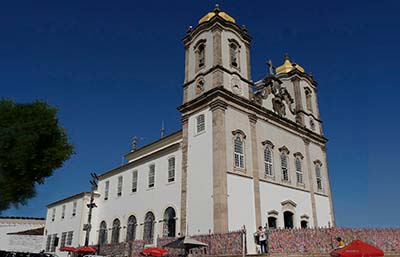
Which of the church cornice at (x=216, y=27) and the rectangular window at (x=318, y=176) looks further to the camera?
the rectangular window at (x=318, y=176)

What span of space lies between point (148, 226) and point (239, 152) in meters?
8.45

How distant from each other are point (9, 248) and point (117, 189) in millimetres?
20593

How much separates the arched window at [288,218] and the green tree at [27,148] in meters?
14.5

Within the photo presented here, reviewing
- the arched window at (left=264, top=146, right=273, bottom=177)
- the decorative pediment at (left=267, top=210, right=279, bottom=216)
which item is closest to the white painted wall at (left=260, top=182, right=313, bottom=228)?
the decorative pediment at (left=267, top=210, right=279, bottom=216)

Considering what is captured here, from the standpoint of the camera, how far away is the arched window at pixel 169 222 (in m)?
21.8

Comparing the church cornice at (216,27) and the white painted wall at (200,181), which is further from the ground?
the church cornice at (216,27)

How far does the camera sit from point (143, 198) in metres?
25.3

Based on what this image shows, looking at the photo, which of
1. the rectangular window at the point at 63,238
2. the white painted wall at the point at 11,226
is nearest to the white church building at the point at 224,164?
the rectangular window at the point at 63,238

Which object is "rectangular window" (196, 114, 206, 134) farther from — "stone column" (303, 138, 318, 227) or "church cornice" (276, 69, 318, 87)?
Result: "church cornice" (276, 69, 318, 87)

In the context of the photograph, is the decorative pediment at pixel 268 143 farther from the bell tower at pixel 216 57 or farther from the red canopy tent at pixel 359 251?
the red canopy tent at pixel 359 251

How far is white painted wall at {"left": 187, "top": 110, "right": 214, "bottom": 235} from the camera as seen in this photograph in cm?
1927

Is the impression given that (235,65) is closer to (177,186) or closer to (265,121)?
(265,121)

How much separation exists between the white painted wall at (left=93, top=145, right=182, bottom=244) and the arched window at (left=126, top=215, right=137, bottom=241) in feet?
1.26

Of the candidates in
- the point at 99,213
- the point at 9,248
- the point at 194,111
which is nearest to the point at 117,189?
the point at 99,213
